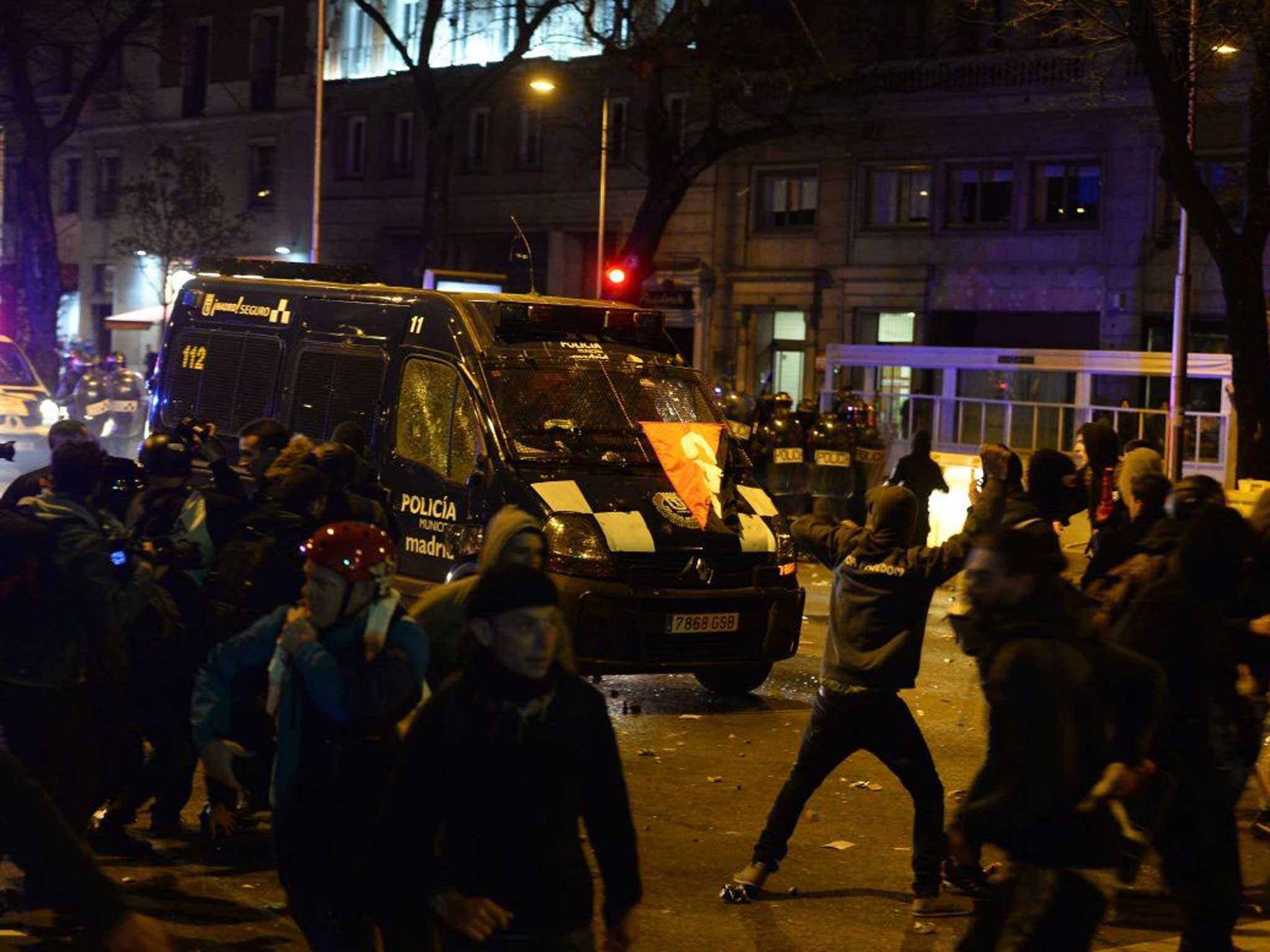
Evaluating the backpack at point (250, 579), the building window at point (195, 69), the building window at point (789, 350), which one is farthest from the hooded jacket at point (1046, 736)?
the building window at point (195, 69)

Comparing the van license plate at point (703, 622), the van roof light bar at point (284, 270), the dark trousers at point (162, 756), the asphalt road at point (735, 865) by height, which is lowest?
the asphalt road at point (735, 865)

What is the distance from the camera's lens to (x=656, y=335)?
1207 cm

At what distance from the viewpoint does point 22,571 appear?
597 cm

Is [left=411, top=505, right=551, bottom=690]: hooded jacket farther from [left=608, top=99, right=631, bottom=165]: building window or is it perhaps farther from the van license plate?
[left=608, top=99, right=631, bottom=165]: building window

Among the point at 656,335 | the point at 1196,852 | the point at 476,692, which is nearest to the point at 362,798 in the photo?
the point at 476,692

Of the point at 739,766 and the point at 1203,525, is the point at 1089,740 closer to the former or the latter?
the point at 1203,525

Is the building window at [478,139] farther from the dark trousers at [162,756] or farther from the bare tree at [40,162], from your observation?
the dark trousers at [162,756]

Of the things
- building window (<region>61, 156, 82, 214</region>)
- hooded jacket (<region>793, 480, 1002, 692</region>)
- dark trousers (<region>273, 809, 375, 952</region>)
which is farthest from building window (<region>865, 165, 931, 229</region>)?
dark trousers (<region>273, 809, 375, 952</region>)

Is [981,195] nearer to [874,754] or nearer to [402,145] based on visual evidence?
[402,145]

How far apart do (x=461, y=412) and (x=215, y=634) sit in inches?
150

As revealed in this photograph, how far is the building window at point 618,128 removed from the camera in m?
40.2

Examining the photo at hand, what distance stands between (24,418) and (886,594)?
18.7 metres

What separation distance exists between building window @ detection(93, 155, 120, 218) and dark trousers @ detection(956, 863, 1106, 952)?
5267 cm

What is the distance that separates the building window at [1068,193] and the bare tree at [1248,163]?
12960 mm
